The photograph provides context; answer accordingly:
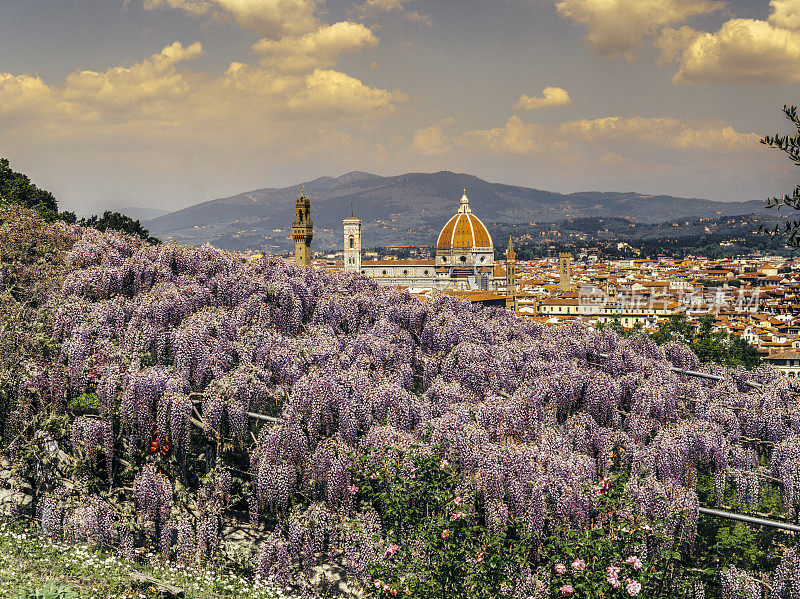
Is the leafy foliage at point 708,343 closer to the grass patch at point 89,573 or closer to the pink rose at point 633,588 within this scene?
the pink rose at point 633,588

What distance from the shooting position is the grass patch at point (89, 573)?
30.0ft

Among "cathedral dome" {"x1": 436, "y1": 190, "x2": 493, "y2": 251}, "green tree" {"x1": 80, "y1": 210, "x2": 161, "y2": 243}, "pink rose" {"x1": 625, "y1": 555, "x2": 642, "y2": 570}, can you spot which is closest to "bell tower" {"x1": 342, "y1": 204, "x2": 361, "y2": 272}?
"cathedral dome" {"x1": 436, "y1": 190, "x2": 493, "y2": 251}

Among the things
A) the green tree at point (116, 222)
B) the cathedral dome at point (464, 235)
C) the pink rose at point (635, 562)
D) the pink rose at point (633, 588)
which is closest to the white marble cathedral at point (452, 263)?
the cathedral dome at point (464, 235)

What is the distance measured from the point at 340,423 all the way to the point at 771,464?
764cm

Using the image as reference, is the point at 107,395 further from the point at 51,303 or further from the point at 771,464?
the point at 771,464

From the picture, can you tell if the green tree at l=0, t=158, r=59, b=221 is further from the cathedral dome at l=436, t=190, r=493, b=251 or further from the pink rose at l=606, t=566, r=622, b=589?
the cathedral dome at l=436, t=190, r=493, b=251

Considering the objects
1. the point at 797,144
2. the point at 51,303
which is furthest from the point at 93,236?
the point at 797,144

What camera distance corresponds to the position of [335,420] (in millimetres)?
11352

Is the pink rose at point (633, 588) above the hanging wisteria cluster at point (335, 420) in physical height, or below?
below

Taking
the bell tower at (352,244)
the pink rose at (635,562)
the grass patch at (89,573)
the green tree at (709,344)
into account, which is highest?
the bell tower at (352,244)

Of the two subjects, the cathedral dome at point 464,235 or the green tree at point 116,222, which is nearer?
the green tree at point 116,222

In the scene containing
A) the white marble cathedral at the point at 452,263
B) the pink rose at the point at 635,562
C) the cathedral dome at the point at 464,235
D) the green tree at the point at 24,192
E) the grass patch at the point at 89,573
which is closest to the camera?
the pink rose at the point at 635,562

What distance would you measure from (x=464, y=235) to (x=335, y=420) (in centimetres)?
15634

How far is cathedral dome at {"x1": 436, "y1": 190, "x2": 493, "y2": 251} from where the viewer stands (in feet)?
542
